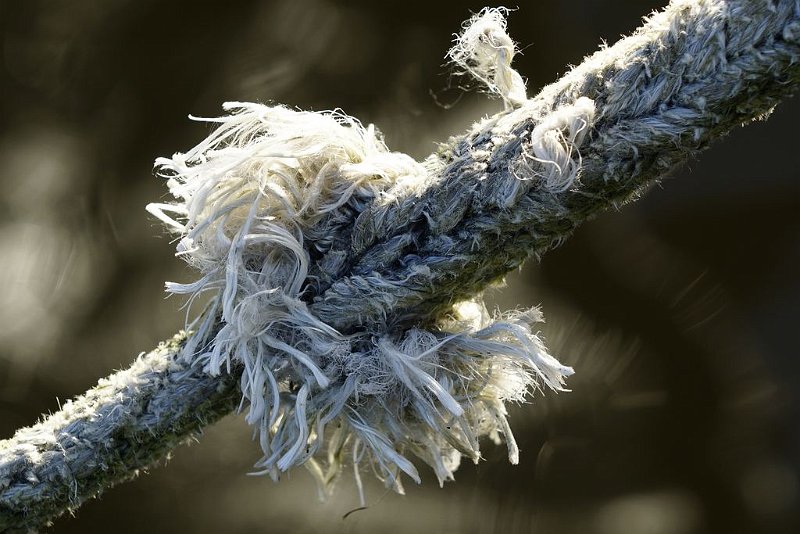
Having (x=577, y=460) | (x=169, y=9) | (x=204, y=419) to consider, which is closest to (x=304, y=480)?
(x=577, y=460)

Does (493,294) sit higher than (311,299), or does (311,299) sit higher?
(493,294)

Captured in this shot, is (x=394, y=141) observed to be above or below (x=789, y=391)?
above

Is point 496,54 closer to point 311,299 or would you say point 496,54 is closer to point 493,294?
point 311,299

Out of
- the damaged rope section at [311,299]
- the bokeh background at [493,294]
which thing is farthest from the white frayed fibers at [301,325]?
the bokeh background at [493,294]

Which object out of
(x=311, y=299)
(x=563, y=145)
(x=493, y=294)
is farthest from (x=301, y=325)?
(x=493, y=294)

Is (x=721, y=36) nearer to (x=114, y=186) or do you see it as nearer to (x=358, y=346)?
(x=358, y=346)

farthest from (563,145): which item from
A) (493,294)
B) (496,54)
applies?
(493,294)

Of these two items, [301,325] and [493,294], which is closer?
[301,325]
